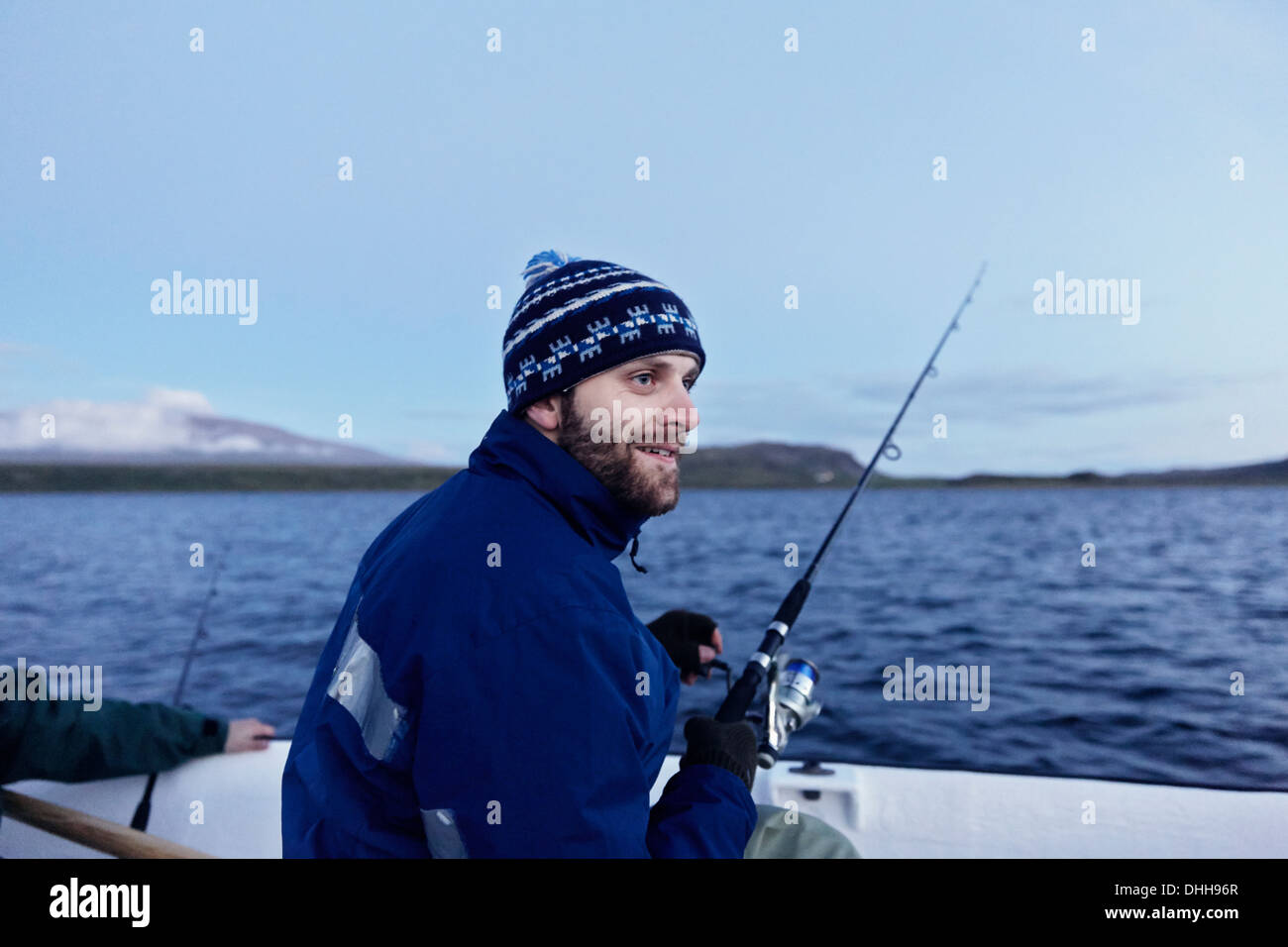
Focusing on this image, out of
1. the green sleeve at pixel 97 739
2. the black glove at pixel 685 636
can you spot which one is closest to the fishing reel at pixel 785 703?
the black glove at pixel 685 636

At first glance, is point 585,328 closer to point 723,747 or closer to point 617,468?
point 617,468

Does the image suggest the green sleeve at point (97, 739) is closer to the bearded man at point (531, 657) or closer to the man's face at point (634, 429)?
the bearded man at point (531, 657)

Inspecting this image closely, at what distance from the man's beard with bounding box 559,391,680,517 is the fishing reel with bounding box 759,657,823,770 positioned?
1.14 m

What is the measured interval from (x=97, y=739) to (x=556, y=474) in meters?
2.63

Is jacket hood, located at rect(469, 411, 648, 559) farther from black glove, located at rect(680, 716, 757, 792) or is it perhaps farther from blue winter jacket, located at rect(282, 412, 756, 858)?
black glove, located at rect(680, 716, 757, 792)

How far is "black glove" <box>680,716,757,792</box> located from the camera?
1.75m

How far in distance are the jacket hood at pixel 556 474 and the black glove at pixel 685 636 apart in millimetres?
1371

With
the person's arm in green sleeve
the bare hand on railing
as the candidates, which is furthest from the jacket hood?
the bare hand on railing

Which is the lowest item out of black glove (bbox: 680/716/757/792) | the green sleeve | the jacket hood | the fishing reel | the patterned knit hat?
the green sleeve

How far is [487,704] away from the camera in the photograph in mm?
1175

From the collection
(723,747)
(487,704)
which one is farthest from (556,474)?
(723,747)

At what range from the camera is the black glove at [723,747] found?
1752mm
